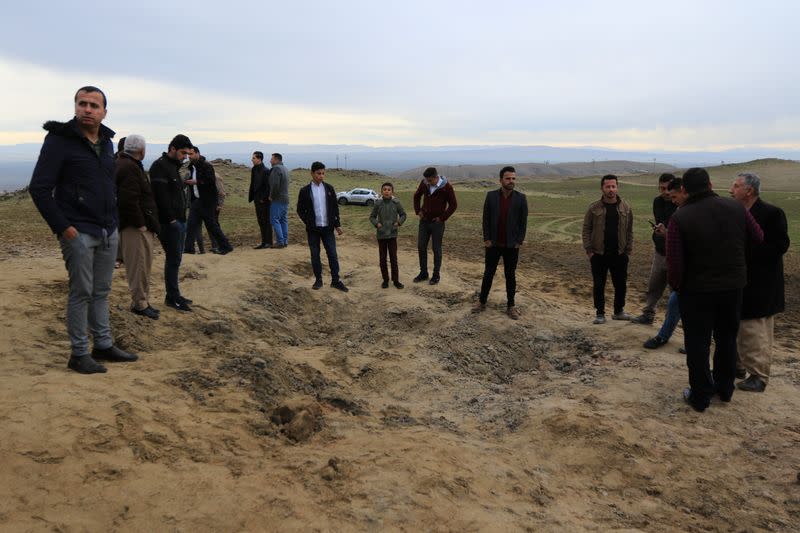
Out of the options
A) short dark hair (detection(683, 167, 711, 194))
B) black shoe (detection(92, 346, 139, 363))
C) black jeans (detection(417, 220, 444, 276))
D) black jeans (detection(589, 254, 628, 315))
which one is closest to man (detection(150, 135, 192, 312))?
black shoe (detection(92, 346, 139, 363))

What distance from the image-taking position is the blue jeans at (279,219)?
33.5ft

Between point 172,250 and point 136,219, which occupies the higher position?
point 136,219

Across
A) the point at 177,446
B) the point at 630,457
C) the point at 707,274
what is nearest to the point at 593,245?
the point at 707,274

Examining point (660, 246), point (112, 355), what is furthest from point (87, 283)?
point (660, 246)

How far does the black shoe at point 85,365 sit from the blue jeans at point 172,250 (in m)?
2.13

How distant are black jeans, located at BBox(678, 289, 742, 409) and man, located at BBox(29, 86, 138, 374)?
4727 mm

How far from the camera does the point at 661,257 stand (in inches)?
245

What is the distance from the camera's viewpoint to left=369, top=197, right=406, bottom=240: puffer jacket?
26.9 ft

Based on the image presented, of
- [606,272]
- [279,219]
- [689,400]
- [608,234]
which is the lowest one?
[689,400]

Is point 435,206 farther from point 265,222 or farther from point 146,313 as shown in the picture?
point 146,313

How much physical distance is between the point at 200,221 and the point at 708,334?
7.99 meters

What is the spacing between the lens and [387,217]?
8.20 m

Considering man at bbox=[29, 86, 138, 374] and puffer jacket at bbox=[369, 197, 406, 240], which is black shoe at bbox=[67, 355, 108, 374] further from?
puffer jacket at bbox=[369, 197, 406, 240]

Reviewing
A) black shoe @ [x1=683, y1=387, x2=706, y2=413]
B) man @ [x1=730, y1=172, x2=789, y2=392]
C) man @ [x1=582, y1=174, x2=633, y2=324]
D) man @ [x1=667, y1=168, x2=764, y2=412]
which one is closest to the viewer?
man @ [x1=667, y1=168, x2=764, y2=412]
